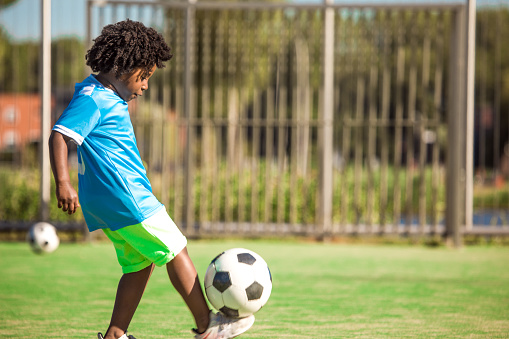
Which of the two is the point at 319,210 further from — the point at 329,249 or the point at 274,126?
the point at 274,126

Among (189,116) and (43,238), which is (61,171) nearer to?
(43,238)

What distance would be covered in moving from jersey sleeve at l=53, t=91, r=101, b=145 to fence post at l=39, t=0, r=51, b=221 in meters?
5.95

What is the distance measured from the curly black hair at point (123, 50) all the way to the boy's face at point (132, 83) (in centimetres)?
2

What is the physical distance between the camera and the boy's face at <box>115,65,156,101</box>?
11.8 ft

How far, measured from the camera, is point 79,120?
10.8 ft

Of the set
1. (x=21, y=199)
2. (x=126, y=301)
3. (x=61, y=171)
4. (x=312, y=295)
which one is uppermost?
(x=61, y=171)

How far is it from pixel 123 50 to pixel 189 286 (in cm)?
125

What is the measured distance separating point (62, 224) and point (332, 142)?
12.5 ft

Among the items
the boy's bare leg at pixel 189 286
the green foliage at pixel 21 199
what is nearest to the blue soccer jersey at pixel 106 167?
the boy's bare leg at pixel 189 286

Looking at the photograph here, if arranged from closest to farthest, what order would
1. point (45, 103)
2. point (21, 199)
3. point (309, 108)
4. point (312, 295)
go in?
point (312, 295) → point (45, 103) → point (21, 199) → point (309, 108)

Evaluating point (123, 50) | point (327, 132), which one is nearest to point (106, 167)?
point (123, 50)

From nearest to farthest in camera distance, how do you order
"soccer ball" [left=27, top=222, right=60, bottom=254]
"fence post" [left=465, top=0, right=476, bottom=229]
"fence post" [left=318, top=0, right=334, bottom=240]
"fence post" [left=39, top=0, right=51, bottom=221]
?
"soccer ball" [left=27, top=222, right=60, bottom=254] → "fence post" [left=39, top=0, right=51, bottom=221] → "fence post" [left=465, top=0, right=476, bottom=229] → "fence post" [left=318, top=0, right=334, bottom=240]

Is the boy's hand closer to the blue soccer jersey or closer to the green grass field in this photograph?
the blue soccer jersey

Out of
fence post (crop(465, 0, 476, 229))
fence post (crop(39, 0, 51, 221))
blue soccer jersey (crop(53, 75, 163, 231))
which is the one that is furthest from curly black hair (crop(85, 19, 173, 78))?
fence post (crop(465, 0, 476, 229))
